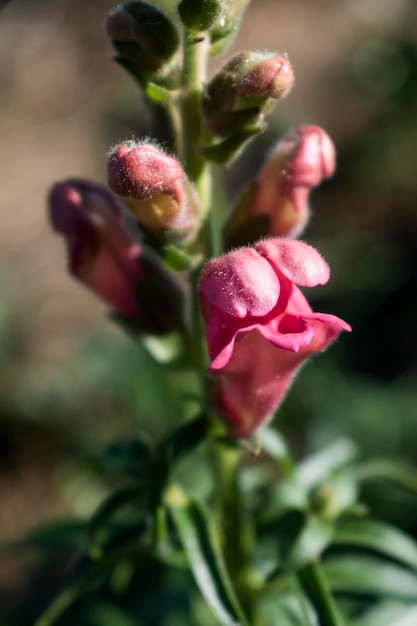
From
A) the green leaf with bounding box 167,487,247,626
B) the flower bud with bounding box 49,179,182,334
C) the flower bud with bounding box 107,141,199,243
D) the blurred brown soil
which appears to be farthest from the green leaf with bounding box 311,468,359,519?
the blurred brown soil

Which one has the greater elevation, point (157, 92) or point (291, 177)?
point (157, 92)

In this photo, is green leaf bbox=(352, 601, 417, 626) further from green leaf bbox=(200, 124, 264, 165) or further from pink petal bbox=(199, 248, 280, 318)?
green leaf bbox=(200, 124, 264, 165)

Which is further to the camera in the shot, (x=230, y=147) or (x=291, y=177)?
(x=291, y=177)

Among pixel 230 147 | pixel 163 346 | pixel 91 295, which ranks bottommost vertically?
pixel 91 295

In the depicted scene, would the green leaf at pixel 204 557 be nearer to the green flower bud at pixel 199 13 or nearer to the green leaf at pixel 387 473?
the green leaf at pixel 387 473

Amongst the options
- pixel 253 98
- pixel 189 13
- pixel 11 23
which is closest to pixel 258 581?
pixel 253 98

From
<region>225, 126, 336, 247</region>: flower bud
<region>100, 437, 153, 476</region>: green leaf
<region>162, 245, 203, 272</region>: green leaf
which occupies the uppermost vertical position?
<region>162, 245, 203, 272</region>: green leaf

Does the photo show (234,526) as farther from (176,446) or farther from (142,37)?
(142,37)

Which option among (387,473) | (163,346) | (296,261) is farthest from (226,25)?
(387,473)
